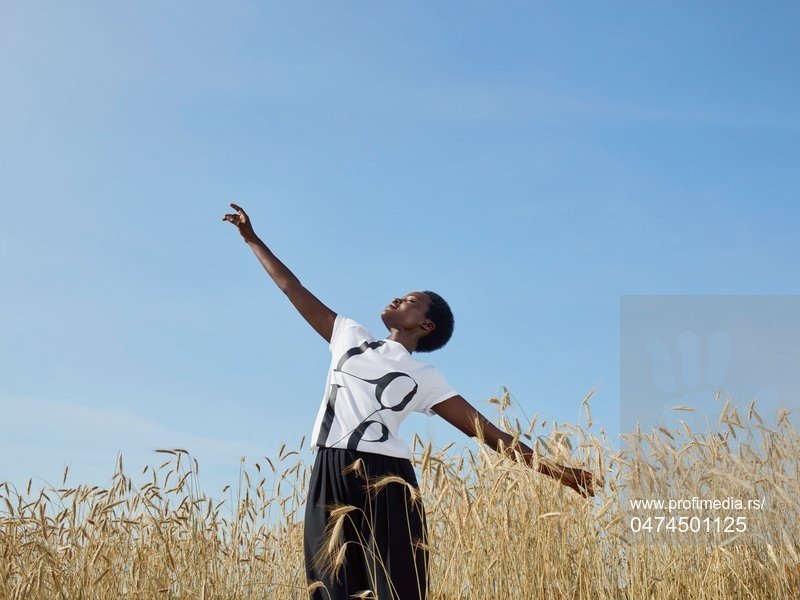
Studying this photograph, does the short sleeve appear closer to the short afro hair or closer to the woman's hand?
the short afro hair

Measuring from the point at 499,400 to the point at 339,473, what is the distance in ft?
3.35

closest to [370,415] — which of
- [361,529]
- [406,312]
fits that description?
[361,529]

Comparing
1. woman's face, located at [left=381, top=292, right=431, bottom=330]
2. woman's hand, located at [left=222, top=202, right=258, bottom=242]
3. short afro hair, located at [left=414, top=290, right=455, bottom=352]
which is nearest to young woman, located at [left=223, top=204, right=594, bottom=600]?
woman's face, located at [left=381, top=292, right=431, bottom=330]

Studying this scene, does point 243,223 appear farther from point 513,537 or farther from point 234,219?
point 513,537

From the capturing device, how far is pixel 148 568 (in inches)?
138

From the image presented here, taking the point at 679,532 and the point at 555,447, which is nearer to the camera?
the point at 555,447

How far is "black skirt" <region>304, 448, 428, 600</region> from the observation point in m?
2.60

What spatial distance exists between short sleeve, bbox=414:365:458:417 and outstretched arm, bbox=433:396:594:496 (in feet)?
0.06

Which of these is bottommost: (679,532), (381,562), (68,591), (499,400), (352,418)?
(68,591)

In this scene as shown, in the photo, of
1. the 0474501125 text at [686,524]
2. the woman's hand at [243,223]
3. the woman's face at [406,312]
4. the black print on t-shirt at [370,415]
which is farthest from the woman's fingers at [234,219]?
the 0474501125 text at [686,524]

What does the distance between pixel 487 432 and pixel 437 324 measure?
1.82 ft

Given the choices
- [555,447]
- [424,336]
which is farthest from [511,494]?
[424,336]

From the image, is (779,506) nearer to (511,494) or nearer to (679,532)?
(679,532)

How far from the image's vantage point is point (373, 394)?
268cm
